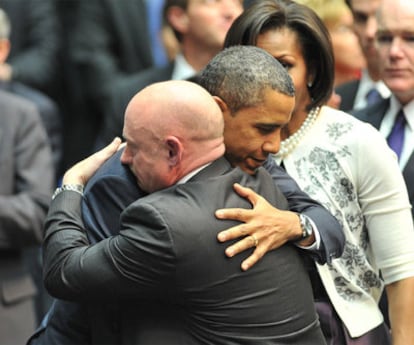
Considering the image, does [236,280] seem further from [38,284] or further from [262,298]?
[38,284]

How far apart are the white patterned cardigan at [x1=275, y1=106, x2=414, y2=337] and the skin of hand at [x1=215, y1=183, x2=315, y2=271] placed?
14.9 inches

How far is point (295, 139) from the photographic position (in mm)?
4098

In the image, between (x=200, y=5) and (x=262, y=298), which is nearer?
(x=262, y=298)

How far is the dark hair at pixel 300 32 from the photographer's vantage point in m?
4.04

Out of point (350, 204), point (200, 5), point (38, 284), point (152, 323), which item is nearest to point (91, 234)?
point (152, 323)

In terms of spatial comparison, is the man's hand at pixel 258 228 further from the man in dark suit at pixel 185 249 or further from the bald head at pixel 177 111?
the bald head at pixel 177 111

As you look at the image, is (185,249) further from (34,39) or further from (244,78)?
(34,39)


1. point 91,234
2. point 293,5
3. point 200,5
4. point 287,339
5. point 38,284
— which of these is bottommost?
point 38,284

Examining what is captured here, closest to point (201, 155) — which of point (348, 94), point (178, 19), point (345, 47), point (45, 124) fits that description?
point (348, 94)

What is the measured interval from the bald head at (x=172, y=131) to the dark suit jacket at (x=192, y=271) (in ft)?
0.20

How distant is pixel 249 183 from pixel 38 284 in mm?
3249

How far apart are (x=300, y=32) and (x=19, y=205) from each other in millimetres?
2052

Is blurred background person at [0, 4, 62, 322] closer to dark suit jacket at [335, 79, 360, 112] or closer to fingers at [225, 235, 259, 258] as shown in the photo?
dark suit jacket at [335, 79, 360, 112]

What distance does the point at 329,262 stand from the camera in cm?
372
